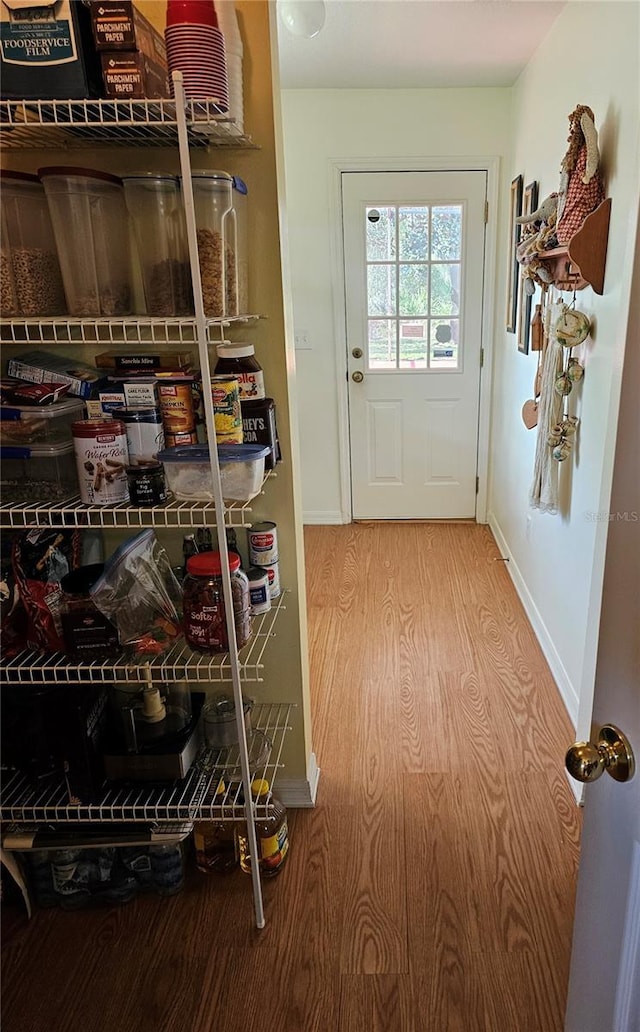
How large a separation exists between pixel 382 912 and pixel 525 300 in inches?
95.1

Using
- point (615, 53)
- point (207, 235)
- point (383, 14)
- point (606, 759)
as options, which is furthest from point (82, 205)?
point (383, 14)

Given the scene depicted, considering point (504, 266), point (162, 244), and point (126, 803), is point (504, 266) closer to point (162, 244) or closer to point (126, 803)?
point (162, 244)

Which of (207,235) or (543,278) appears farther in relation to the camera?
(543,278)

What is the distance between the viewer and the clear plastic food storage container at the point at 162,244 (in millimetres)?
1300

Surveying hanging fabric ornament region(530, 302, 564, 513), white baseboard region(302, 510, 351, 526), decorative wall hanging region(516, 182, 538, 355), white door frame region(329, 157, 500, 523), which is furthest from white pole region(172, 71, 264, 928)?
white baseboard region(302, 510, 351, 526)

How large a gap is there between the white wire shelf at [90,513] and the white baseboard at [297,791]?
85 centimetres

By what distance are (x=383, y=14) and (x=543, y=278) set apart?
1.16 meters

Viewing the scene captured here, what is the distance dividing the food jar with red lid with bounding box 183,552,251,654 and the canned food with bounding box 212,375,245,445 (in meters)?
0.24

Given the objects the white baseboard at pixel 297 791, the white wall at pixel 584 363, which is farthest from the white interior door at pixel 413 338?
the white baseboard at pixel 297 791

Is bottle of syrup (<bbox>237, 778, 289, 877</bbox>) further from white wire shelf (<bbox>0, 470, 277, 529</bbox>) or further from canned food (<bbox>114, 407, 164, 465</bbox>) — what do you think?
canned food (<bbox>114, 407, 164, 465</bbox>)

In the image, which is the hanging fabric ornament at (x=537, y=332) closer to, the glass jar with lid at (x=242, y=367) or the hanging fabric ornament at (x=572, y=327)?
the hanging fabric ornament at (x=572, y=327)

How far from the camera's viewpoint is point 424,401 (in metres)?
3.88

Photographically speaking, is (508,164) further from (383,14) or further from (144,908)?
(144,908)

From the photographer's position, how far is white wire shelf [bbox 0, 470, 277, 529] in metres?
1.34
